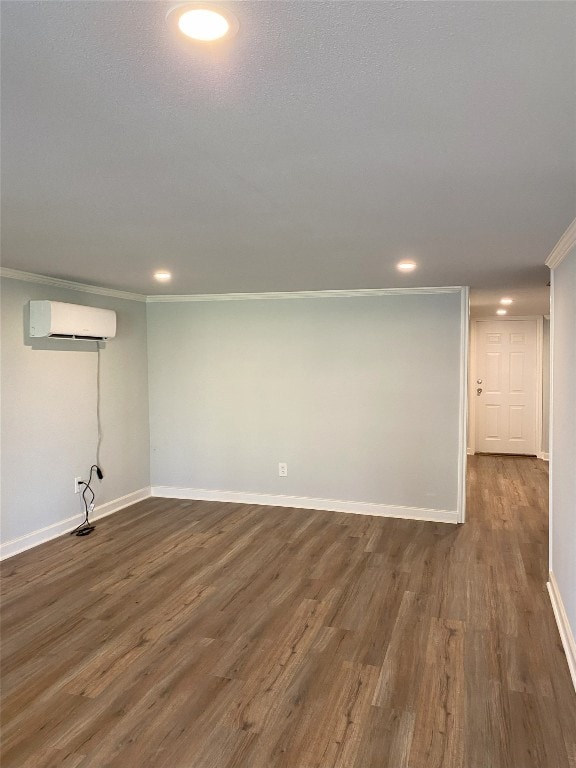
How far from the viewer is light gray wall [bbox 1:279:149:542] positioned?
404 centimetres

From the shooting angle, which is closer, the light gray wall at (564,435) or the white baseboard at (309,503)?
the light gray wall at (564,435)

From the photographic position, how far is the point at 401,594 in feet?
11.3

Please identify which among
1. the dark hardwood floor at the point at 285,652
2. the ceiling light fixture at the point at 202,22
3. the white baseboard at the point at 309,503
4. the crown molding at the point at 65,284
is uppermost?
the crown molding at the point at 65,284

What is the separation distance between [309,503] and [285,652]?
263cm

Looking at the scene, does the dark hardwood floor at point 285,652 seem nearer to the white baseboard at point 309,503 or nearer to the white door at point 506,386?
the white baseboard at point 309,503

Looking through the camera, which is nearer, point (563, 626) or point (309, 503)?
point (563, 626)

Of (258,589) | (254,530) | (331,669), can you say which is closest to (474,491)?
(254,530)

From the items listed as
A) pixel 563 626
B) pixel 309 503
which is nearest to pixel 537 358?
pixel 309 503

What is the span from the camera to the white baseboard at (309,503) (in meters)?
4.98

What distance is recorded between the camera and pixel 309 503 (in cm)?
538

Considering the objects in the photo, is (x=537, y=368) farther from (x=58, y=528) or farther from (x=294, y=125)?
(x=294, y=125)

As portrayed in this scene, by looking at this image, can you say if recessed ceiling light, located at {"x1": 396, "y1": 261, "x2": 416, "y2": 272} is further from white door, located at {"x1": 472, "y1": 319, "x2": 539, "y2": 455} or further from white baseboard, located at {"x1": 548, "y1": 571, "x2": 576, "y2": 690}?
white door, located at {"x1": 472, "y1": 319, "x2": 539, "y2": 455}

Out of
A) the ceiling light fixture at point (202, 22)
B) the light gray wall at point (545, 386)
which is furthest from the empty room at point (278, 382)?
the light gray wall at point (545, 386)

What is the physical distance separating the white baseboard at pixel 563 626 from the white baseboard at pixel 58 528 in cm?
377
